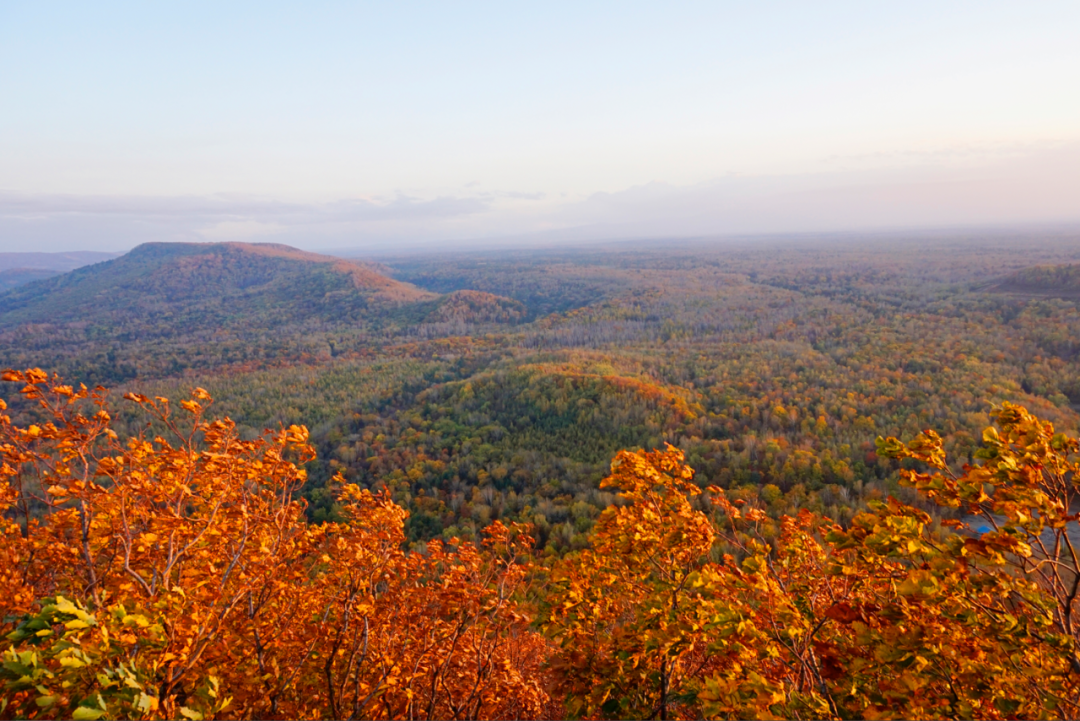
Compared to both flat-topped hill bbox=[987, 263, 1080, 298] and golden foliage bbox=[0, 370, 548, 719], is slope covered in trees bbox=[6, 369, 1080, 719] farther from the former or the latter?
flat-topped hill bbox=[987, 263, 1080, 298]

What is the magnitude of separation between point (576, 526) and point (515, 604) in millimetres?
24188

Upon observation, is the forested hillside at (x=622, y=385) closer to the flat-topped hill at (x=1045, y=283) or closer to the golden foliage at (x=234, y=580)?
the golden foliage at (x=234, y=580)

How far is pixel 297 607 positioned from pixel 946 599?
7425mm

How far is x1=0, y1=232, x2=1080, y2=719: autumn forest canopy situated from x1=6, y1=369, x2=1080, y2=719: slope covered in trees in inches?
1.7

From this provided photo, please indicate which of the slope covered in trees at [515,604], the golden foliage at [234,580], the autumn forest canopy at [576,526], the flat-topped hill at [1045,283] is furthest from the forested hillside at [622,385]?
the flat-topped hill at [1045,283]

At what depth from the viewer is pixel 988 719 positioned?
11.5ft

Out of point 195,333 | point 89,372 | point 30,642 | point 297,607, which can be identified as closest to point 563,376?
point 297,607

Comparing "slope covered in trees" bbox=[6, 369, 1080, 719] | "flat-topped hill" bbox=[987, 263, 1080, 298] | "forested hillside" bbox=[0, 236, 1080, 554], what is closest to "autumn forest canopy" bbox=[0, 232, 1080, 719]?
"slope covered in trees" bbox=[6, 369, 1080, 719]

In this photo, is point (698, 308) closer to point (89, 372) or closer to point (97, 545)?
point (97, 545)

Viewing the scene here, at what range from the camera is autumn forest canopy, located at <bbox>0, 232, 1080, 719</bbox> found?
3.31m

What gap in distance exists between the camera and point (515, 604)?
20.7ft

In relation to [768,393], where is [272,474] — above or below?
above

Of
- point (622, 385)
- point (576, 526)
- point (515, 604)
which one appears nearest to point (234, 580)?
point (515, 604)

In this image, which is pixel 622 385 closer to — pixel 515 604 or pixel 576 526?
pixel 576 526
